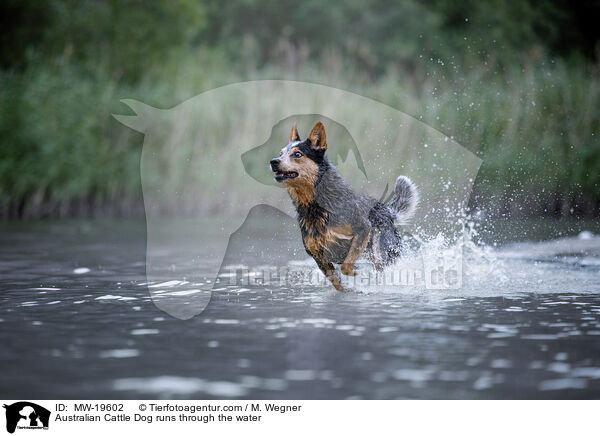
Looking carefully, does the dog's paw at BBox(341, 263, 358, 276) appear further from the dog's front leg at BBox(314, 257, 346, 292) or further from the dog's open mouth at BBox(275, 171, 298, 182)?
the dog's open mouth at BBox(275, 171, 298, 182)

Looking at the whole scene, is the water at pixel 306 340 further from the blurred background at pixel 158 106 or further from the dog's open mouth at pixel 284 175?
the blurred background at pixel 158 106

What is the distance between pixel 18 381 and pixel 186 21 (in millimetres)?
21278

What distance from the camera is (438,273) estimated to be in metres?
7.42

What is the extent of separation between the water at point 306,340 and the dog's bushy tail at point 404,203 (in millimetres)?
830

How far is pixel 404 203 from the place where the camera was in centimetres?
746

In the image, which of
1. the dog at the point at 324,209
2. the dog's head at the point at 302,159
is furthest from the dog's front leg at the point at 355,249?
the dog's head at the point at 302,159

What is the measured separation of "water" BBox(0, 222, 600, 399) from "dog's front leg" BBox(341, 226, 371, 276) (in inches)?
9.9

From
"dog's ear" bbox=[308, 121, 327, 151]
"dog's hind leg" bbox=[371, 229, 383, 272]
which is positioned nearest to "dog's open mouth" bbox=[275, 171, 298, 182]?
"dog's ear" bbox=[308, 121, 327, 151]

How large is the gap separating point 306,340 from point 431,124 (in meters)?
10.1

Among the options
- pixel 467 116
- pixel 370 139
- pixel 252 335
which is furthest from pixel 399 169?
pixel 252 335
